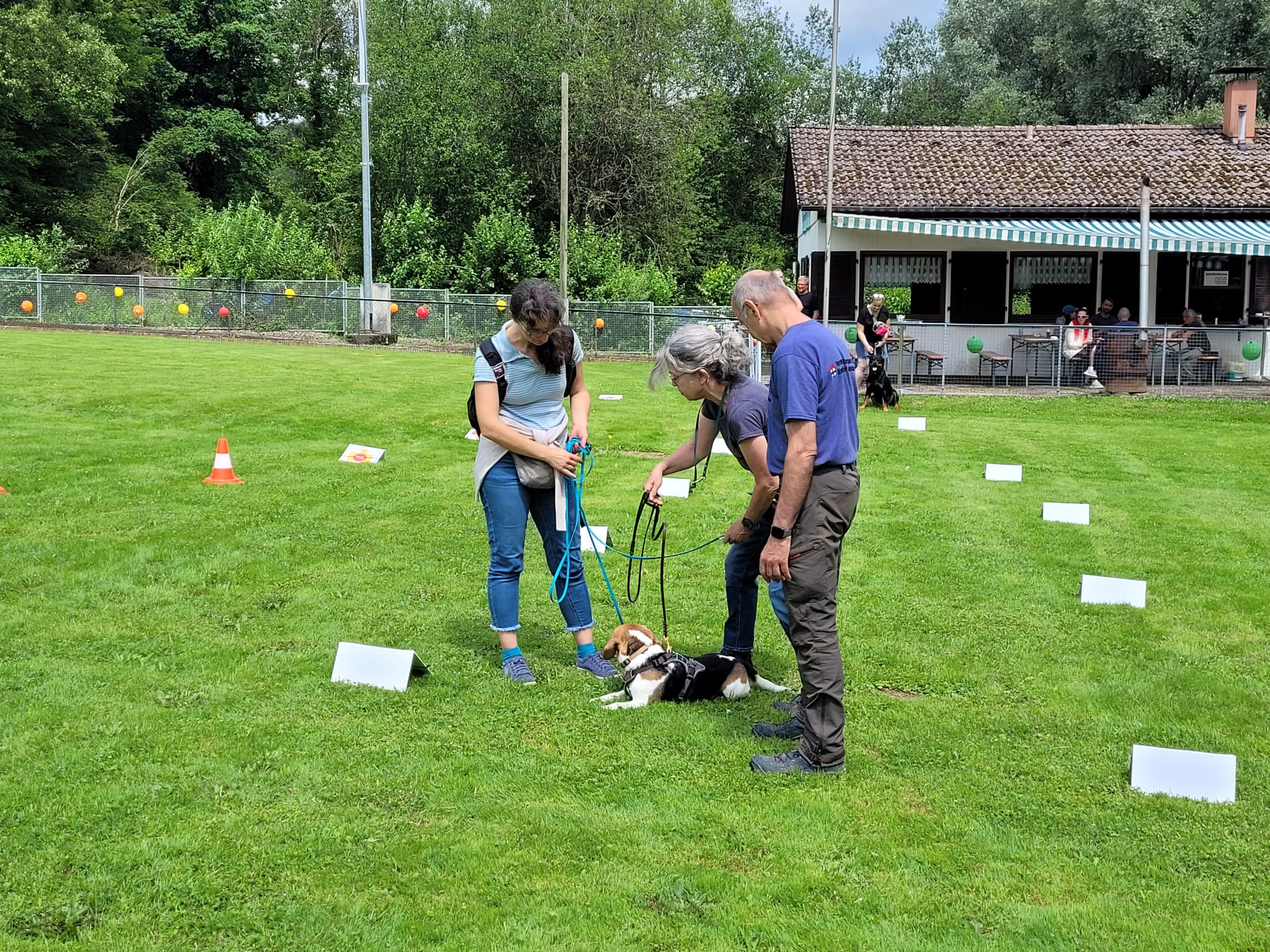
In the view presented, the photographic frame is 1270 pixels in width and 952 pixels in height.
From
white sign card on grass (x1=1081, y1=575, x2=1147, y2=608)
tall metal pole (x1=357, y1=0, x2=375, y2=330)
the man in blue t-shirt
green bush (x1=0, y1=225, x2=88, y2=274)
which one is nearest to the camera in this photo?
the man in blue t-shirt

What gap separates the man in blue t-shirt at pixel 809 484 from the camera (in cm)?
438

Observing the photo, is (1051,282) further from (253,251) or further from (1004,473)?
(253,251)

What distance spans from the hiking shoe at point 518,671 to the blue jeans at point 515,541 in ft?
0.49

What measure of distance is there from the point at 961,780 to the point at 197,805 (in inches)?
112

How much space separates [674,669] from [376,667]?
1389 mm

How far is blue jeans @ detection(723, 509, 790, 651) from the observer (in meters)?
5.43

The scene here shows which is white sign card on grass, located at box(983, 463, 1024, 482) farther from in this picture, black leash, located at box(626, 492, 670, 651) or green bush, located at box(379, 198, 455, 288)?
green bush, located at box(379, 198, 455, 288)

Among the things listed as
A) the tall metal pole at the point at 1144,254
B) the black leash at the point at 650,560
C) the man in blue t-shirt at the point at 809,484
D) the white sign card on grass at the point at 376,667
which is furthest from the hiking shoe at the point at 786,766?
the tall metal pole at the point at 1144,254

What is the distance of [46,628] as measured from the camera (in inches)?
249

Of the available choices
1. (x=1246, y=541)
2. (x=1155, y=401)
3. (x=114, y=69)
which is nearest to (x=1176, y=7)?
(x=1155, y=401)

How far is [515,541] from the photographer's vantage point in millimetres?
5758

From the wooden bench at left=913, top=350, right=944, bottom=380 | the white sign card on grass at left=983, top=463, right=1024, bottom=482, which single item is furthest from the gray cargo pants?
the wooden bench at left=913, top=350, right=944, bottom=380

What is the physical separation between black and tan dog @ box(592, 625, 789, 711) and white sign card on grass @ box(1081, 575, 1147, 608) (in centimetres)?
271

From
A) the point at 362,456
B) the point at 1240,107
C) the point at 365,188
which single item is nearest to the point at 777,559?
the point at 362,456
